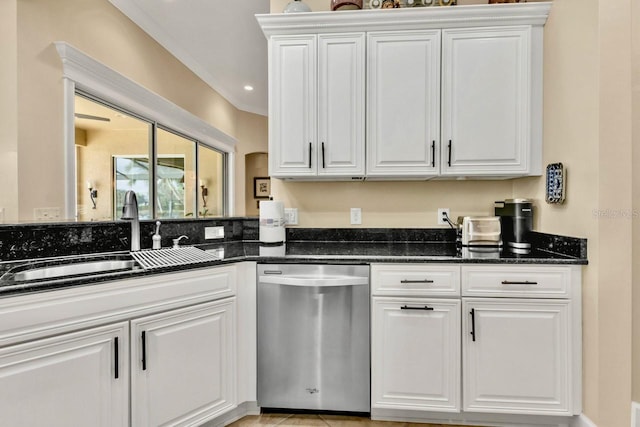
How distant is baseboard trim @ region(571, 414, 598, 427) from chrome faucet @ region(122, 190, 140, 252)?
252cm

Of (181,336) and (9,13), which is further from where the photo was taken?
(9,13)

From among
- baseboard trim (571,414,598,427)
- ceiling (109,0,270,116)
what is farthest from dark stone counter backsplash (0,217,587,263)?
ceiling (109,0,270,116)

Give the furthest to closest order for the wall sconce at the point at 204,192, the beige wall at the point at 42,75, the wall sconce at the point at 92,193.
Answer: the wall sconce at the point at 204,192 → the wall sconce at the point at 92,193 → the beige wall at the point at 42,75

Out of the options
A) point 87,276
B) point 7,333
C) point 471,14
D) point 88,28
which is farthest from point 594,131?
point 88,28

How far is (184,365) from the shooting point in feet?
5.20

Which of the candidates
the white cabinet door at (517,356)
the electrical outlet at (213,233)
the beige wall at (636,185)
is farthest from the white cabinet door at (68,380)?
the beige wall at (636,185)

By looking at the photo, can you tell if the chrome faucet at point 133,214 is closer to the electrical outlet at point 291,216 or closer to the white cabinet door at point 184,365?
the white cabinet door at point 184,365

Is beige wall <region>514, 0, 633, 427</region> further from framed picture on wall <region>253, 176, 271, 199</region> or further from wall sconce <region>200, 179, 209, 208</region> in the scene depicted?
wall sconce <region>200, 179, 209, 208</region>

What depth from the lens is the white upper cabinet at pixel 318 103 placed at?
210 centimetres

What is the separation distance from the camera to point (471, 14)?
6.59 feet

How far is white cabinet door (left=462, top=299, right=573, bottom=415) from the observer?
1.72 m

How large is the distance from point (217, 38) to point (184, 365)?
2.81 metres

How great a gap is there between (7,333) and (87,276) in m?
0.28

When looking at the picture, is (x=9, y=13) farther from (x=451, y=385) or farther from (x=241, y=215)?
(x=451, y=385)
